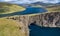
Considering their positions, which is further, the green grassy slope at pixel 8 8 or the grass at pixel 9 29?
the green grassy slope at pixel 8 8

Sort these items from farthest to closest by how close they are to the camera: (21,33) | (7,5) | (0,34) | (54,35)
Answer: (54,35) < (7,5) < (21,33) < (0,34)

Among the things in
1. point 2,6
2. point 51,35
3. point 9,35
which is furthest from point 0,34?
point 51,35

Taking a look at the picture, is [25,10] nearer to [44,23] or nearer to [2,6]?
[2,6]

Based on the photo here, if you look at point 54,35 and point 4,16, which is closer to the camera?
point 4,16

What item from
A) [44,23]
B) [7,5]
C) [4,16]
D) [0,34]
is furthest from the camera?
[44,23]

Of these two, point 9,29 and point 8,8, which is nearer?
point 9,29

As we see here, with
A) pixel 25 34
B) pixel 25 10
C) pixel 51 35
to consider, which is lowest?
pixel 51 35

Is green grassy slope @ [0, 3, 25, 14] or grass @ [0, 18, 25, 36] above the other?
green grassy slope @ [0, 3, 25, 14]

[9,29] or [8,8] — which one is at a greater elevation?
[8,8]

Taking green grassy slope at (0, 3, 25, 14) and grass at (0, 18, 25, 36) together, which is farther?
green grassy slope at (0, 3, 25, 14)

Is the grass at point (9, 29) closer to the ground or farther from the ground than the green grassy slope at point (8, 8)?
closer to the ground

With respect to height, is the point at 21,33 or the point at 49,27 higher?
the point at 21,33
